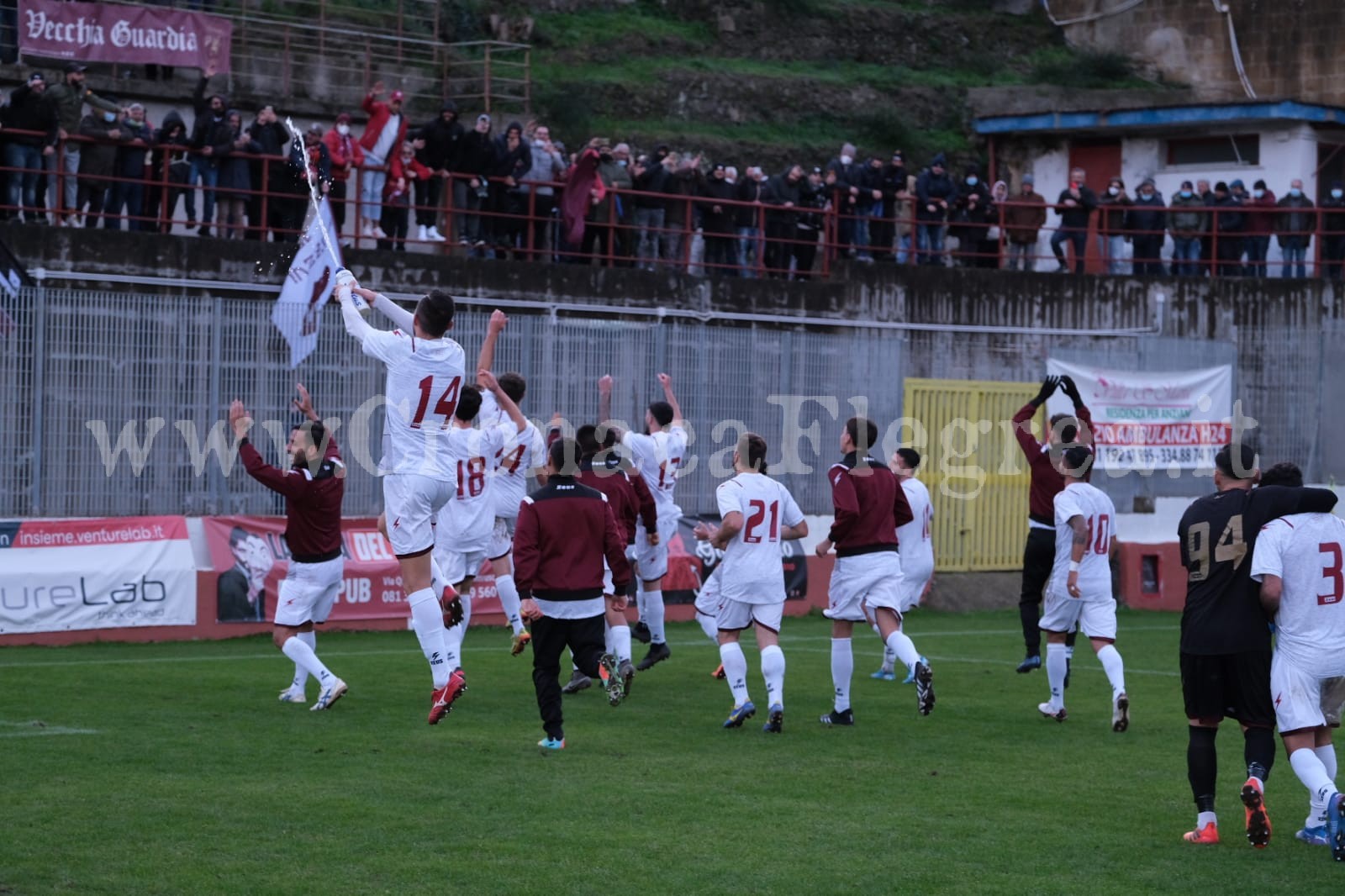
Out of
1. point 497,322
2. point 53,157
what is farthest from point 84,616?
point 497,322

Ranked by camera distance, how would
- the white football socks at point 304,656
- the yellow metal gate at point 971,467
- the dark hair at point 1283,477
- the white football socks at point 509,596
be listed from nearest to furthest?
1. the dark hair at point 1283,477
2. the white football socks at point 304,656
3. the white football socks at point 509,596
4. the yellow metal gate at point 971,467

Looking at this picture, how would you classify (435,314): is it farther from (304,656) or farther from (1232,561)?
(1232,561)

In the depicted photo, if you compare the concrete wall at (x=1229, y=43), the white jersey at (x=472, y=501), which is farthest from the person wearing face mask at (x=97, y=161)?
the concrete wall at (x=1229, y=43)

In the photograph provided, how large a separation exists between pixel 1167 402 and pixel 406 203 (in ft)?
39.4

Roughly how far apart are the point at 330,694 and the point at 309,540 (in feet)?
4.17

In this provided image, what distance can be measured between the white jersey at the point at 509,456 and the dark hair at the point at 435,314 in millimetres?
3979

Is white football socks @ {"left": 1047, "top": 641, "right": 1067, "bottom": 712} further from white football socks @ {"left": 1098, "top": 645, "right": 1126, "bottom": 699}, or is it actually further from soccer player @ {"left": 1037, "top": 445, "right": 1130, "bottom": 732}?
white football socks @ {"left": 1098, "top": 645, "right": 1126, "bottom": 699}

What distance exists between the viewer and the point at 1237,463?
30.3 feet

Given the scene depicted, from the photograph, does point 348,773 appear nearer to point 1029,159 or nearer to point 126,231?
point 126,231

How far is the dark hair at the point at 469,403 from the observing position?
1436 centimetres

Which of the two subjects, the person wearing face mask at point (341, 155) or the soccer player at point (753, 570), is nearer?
the soccer player at point (753, 570)

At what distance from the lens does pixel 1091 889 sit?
8.03 meters

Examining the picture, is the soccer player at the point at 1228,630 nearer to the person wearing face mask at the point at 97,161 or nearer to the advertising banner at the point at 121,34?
the person wearing face mask at the point at 97,161

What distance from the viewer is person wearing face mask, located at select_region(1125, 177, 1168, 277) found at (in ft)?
91.9
